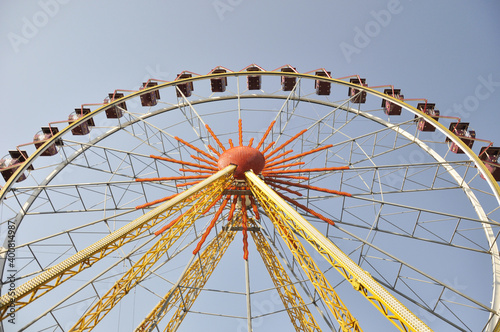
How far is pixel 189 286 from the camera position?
16.8 meters

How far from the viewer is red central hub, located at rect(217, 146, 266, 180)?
16.6 metres

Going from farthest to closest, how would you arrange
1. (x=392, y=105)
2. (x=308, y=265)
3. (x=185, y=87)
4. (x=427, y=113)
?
(x=185, y=87) → (x=392, y=105) → (x=427, y=113) → (x=308, y=265)

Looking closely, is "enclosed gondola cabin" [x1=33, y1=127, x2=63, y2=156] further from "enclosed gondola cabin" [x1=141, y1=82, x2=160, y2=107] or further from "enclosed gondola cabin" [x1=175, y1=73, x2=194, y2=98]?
"enclosed gondola cabin" [x1=175, y1=73, x2=194, y2=98]

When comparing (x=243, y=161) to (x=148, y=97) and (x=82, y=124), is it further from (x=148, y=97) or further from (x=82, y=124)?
(x=82, y=124)

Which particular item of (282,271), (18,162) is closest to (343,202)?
(282,271)

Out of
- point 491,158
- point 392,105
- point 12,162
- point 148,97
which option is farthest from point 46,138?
point 491,158

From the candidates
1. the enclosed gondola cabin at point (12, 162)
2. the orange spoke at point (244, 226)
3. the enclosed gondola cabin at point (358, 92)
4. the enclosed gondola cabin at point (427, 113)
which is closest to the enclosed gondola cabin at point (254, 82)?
the enclosed gondola cabin at point (358, 92)

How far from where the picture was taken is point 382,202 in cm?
1642

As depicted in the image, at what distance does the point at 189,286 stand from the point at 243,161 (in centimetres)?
717

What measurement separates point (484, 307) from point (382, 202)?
599cm

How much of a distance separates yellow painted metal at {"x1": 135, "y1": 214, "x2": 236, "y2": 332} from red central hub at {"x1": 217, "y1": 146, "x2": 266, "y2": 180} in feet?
12.0

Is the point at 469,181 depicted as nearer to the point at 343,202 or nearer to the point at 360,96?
the point at 343,202

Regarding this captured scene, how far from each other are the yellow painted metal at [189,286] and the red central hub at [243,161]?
3645 millimetres

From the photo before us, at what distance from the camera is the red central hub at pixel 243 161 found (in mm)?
16641
